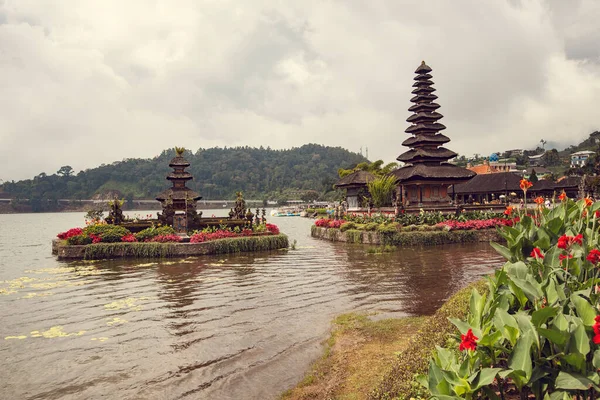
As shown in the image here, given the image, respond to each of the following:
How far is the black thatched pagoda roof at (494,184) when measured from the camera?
143 feet

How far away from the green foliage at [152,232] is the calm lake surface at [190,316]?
152 inches

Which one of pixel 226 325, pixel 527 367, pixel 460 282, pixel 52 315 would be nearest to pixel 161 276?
pixel 52 315

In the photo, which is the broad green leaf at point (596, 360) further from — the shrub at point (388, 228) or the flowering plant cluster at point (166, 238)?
the shrub at point (388, 228)

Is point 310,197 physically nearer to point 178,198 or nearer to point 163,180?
point 163,180

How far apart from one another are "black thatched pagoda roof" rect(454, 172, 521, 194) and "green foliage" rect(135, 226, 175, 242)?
115ft

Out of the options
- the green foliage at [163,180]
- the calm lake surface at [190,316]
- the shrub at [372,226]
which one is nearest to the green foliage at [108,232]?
the calm lake surface at [190,316]

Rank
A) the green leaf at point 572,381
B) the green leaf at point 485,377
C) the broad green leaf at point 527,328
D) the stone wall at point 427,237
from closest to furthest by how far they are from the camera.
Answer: the green leaf at point 572,381 → the green leaf at point 485,377 → the broad green leaf at point 527,328 → the stone wall at point 427,237

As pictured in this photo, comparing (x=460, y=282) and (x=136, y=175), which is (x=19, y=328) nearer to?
(x=460, y=282)

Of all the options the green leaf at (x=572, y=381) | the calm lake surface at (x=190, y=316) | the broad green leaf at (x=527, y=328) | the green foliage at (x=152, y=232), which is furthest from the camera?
the green foliage at (x=152, y=232)

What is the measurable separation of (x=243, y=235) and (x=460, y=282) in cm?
1484

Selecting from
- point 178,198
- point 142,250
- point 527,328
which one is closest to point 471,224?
point 142,250

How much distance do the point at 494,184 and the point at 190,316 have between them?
43417 mm

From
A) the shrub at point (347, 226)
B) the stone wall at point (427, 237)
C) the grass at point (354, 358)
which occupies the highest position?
the shrub at point (347, 226)

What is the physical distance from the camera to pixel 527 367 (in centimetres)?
308
